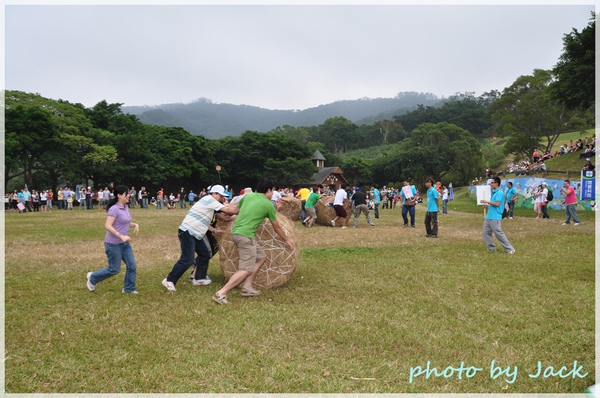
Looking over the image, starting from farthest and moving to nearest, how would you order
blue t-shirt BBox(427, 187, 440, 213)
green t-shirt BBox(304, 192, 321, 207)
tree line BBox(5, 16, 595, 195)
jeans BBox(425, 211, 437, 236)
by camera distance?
tree line BBox(5, 16, 595, 195), green t-shirt BBox(304, 192, 321, 207), jeans BBox(425, 211, 437, 236), blue t-shirt BBox(427, 187, 440, 213)

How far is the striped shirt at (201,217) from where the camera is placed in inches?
286

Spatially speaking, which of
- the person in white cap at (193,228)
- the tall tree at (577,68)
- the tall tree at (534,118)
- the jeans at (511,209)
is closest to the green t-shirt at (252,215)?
the person in white cap at (193,228)

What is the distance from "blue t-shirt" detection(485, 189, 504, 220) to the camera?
10.4 meters

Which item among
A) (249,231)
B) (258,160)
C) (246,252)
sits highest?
(258,160)

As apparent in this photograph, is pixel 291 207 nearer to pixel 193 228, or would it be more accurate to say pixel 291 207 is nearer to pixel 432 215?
pixel 432 215

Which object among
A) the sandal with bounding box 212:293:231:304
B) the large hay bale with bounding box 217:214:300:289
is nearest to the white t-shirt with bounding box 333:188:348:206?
the large hay bale with bounding box 217:214:300:289

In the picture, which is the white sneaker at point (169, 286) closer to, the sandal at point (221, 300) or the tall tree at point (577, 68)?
the sandal at point (221, 300)

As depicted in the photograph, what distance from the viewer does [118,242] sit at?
6949 mm

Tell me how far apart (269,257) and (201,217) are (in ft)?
4.56

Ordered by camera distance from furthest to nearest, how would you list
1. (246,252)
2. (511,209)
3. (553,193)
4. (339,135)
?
1. (339,135)
2. (553,193)
3. (511,209)
4. (246,252)

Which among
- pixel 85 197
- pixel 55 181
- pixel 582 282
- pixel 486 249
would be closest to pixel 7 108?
pixel 55 181

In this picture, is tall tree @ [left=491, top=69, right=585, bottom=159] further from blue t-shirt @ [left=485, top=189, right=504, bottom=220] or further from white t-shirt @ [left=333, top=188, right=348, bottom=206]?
blue t-shirt @ [left=485, top=189, right=504, bottom=220]

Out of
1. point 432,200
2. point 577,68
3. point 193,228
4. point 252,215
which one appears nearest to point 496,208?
point 432,200

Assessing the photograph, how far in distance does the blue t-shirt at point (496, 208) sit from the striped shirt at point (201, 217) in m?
7.03
